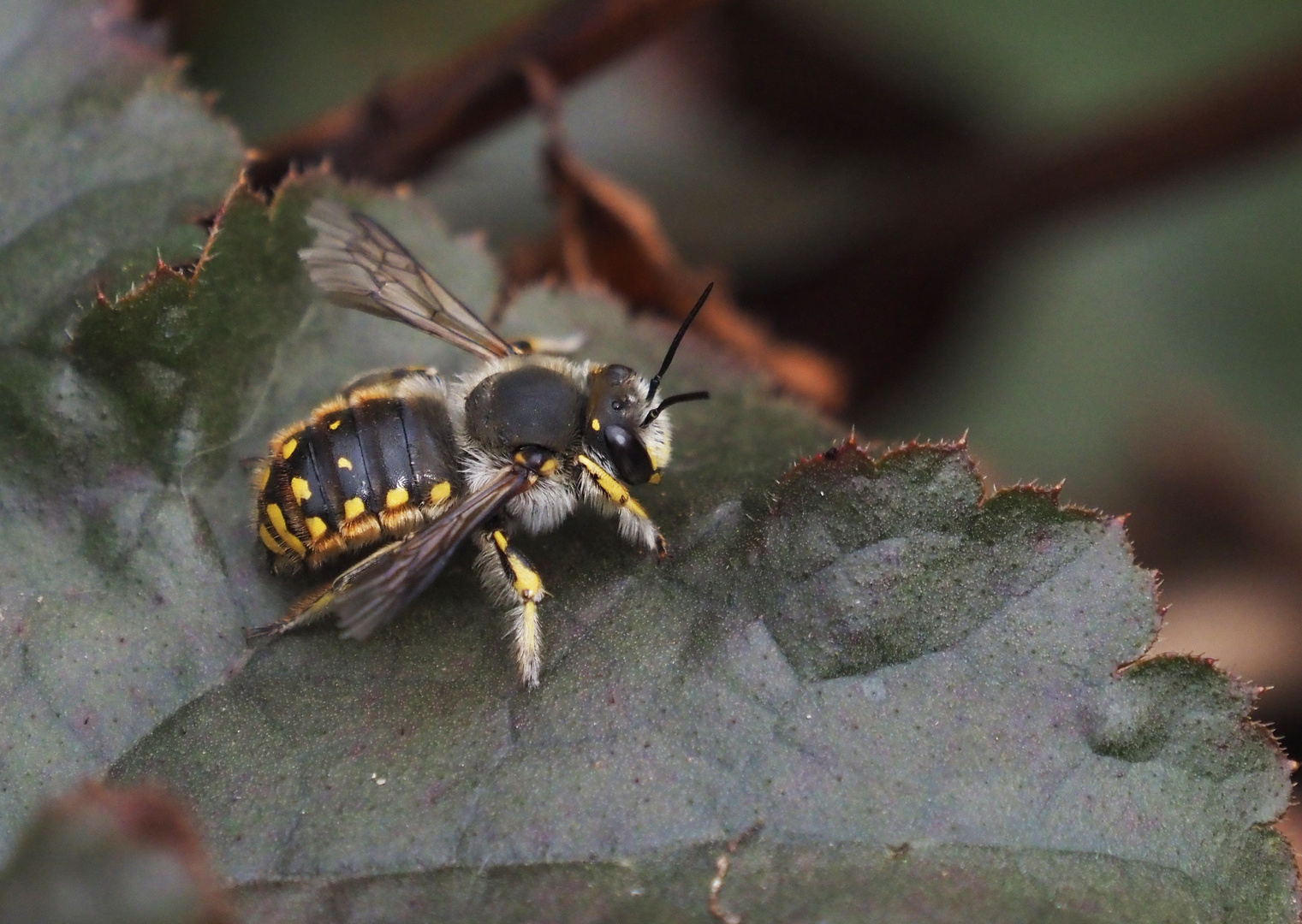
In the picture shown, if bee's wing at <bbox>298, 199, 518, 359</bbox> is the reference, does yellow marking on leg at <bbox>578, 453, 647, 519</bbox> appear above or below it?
below

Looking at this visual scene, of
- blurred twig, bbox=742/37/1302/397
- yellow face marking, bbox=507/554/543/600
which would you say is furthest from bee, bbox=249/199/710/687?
blurred twig, bbox=742/37/1302/397

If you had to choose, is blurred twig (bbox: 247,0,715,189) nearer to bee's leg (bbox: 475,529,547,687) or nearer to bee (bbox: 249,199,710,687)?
bee (bbox: 249,199,710,687)

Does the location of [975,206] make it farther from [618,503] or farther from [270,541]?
[270,541]

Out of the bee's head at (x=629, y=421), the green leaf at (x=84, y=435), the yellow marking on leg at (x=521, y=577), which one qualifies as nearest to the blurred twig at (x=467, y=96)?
the green leaf at (x=84, y=435)

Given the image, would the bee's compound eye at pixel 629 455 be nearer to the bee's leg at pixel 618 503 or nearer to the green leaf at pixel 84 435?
the bee's leg at pixel 618 503

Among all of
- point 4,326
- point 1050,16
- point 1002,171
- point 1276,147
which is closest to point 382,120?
point 4,326

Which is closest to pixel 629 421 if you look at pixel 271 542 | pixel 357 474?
pixel 357 474

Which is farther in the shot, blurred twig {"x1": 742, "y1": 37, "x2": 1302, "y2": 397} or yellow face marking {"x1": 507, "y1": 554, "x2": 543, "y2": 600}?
blurred twig {"x1": 742, "y1": 37, "x2": 1302, "y2": 397}

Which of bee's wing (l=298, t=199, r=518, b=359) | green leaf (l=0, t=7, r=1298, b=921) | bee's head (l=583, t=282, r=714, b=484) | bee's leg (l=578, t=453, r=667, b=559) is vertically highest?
bee's wing (l=298, t=199, r=518, b=359)
